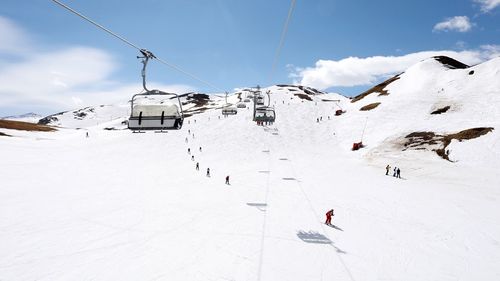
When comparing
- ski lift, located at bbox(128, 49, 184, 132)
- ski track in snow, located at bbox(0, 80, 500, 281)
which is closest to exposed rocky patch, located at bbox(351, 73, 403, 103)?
ski track in snow, located at bbox(0, 80, 500, 281)

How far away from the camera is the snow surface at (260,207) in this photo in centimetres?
1579

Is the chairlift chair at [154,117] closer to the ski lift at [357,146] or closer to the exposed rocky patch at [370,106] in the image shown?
the ski lift at [357,146]

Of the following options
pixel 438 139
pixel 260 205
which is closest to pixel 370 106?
pixel 438 139

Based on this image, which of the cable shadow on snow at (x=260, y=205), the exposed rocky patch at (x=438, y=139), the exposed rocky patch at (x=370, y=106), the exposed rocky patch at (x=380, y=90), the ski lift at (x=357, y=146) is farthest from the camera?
the exposed rocky patch at (x=380, y=90)

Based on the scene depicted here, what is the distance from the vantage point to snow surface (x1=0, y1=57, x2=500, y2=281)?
51.8 ft

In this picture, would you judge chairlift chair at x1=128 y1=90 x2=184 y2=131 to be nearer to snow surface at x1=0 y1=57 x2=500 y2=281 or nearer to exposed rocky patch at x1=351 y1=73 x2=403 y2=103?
snow surface at x1=0 y1=57 x2=500 y2=281

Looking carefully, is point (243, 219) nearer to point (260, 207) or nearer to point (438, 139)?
point (260, 207)

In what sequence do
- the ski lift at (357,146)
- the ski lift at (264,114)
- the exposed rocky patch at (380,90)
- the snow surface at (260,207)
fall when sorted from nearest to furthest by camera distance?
the snow surface at (260,207) < the ski lift at (264,114) < the ski lift at (357,146) < the exposed rocky patch at (380,90)

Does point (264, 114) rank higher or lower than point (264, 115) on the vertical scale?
higher

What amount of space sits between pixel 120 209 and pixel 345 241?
1632cm

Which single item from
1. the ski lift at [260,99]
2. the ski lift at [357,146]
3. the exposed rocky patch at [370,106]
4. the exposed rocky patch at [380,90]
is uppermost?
the exposed rocky patch at [380,90]

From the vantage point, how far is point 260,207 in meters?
25.8

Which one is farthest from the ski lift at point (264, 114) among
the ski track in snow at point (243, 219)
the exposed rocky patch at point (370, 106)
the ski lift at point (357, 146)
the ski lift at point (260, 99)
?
the exposed rocky patch at point (370, 106)

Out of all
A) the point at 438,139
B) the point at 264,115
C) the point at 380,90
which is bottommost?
the point at 438,139
